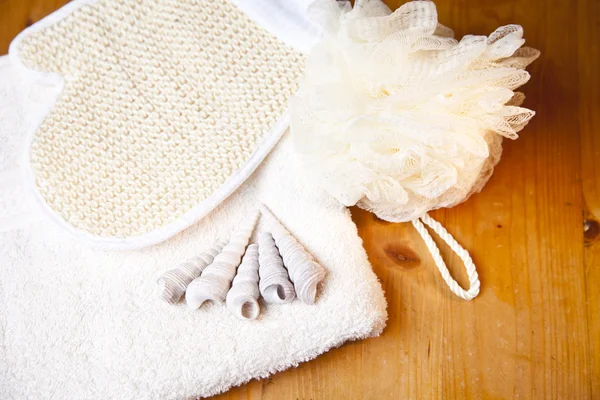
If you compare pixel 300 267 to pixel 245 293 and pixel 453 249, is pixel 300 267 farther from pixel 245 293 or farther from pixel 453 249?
pixel 453 249

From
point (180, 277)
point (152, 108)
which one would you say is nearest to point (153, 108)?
point (152, 108)

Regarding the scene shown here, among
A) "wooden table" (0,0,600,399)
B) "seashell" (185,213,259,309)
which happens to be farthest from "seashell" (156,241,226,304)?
"wooden table" (0,0,600,399)

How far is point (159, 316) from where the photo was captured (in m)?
0.55

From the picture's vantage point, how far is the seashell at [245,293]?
519 mm

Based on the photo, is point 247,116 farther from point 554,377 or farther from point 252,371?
point 554,377

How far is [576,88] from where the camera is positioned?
2.05 feet

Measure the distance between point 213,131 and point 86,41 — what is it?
185 mm

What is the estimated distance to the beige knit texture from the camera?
0.58 meters

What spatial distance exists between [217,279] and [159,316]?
81 mm

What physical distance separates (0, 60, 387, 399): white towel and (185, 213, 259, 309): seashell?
0.02 m

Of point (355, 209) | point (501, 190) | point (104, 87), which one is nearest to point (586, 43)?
point (501, 190)

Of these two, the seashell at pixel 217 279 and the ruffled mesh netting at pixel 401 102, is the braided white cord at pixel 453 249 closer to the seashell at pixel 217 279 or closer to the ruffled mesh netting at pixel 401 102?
the ruffled mesh netting at pixel 401 102

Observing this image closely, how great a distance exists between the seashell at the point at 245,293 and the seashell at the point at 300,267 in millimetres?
36

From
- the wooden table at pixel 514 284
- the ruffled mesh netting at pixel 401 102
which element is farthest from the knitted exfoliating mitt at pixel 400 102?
the wooden table at pixel 514 284
